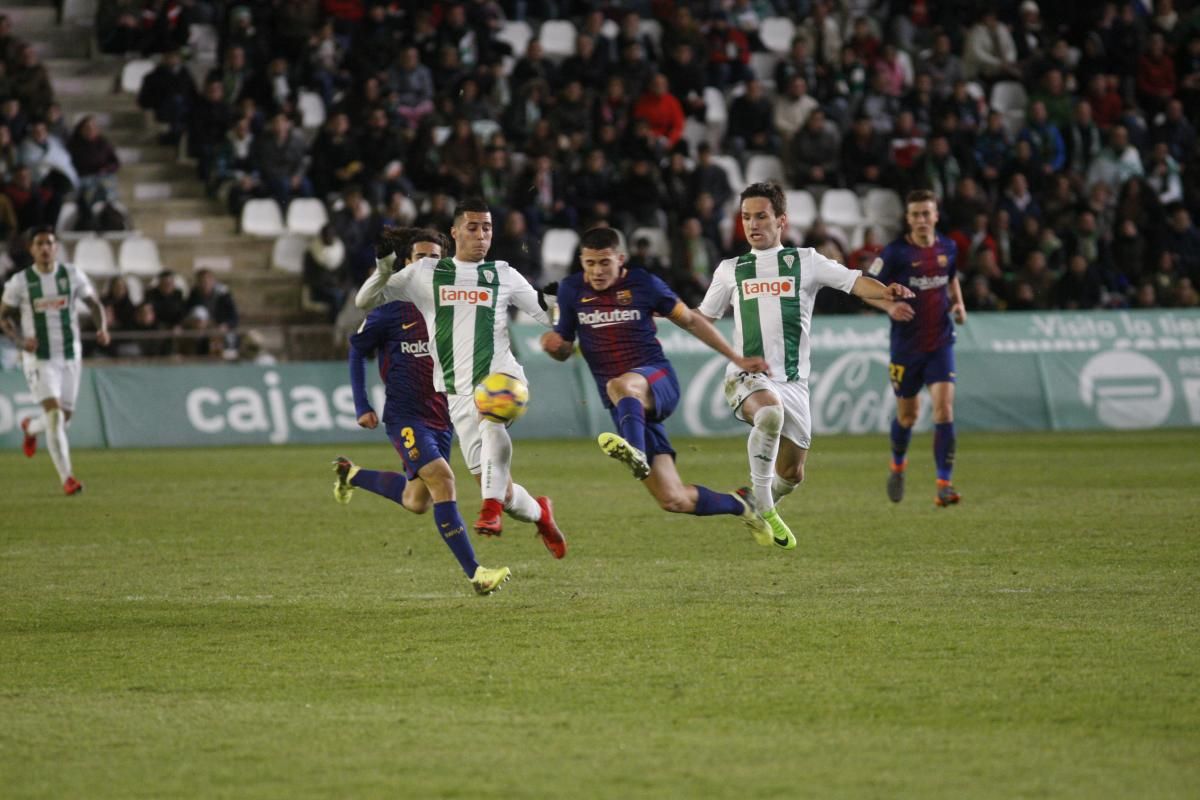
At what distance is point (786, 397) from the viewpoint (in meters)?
11.0

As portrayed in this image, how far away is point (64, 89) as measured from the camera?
2695 cm

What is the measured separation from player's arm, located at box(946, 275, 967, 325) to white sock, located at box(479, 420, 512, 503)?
221 inches

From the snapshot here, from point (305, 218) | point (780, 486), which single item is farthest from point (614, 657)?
point (305, 218)

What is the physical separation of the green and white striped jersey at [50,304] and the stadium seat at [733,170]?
12055mm

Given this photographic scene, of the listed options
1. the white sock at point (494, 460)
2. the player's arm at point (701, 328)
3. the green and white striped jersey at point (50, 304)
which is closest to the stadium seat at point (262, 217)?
the green and white striped jersey at point (50, 304)

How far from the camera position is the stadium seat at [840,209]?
86.6ft

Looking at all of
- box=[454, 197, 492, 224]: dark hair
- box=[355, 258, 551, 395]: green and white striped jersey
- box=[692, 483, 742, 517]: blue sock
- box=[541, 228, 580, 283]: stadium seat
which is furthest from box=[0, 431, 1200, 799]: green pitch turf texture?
box=[541, 228, 580, 283]: stadium seat

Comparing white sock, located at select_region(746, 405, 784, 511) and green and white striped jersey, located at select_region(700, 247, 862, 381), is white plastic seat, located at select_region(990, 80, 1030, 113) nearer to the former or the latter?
green and white striped jersey, located at select_region(700, 247, 862, 381)

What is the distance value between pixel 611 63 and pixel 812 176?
3420 millimetres

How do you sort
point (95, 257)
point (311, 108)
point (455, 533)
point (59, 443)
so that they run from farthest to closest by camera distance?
point (311, 108)
point (95, 257)
point (59, 443)
point (455, 533)

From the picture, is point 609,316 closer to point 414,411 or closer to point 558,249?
point 414,411

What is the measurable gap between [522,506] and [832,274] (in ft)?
8.15

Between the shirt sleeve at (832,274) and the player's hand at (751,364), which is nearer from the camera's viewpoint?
the player's hand at (751,364)

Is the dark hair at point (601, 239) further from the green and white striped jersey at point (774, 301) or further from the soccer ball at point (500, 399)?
the green and white striped jersey at point (774, 301)
